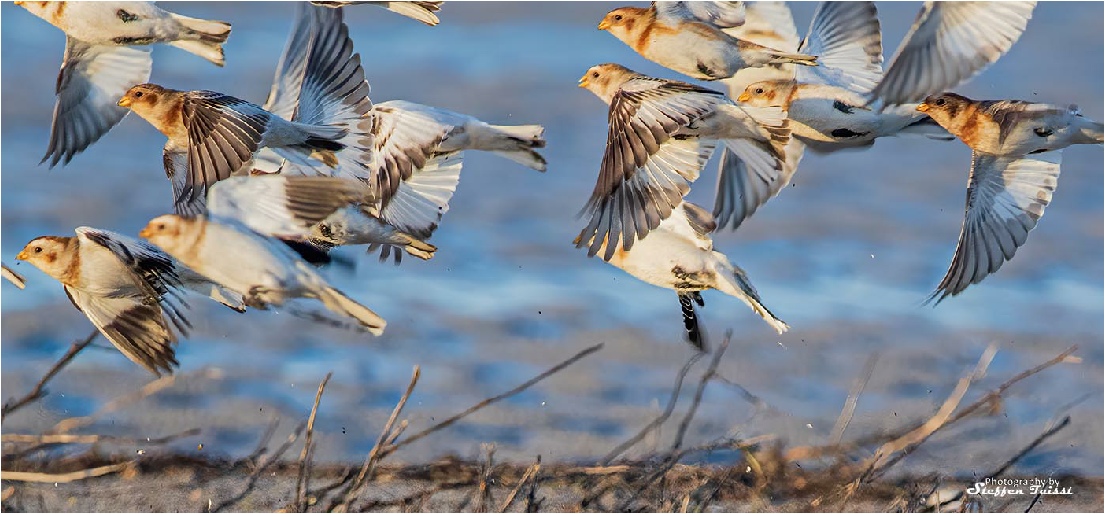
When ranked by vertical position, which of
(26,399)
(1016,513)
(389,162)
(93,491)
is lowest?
(93,491)

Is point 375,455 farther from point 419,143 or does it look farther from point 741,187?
point 741,187

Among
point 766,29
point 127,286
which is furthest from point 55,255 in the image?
point 766,29

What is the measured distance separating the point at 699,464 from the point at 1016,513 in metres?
1.72

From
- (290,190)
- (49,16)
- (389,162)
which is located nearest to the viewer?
(290,190)

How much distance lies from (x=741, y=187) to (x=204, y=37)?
3160 millimetres

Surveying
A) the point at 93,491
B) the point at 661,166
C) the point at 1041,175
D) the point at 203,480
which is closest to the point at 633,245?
the point at 661,166

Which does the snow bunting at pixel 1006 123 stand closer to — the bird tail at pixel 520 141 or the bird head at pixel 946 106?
the bird head at pixel 946 106

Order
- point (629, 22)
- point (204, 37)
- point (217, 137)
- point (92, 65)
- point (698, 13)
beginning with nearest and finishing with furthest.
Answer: point (217, 137)
point (698, 13)
point (629, 22)
point (204, 37)
point (92, 65)

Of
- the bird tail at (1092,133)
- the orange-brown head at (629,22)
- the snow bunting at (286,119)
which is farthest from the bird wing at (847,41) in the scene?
the snow bunting at (286,119)

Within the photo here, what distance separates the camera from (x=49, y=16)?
8.05 meters

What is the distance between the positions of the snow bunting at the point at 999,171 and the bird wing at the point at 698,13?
110 centimetres

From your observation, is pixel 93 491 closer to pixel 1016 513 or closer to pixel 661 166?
pixel 661 166

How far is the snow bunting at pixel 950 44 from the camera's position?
6707mm

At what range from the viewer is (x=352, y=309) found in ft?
19.0
